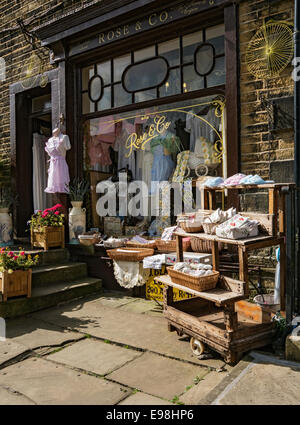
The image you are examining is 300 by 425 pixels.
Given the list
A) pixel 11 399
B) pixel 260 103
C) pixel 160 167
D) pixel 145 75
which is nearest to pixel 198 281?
pixel 11 399

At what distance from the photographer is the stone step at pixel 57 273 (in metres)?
5.79

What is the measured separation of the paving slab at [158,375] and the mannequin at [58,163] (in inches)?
169

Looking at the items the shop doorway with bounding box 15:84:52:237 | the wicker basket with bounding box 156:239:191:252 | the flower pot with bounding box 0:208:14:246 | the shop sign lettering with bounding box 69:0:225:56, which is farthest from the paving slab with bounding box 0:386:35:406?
the shop doorway with bounding box 15:84:52:237

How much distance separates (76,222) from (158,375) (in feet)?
13.4

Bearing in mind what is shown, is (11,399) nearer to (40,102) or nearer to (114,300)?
(114,300)

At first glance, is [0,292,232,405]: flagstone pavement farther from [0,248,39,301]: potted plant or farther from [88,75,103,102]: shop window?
[88,75,103,102]: shop window

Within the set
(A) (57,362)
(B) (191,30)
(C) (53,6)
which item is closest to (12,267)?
(A) (57,362)

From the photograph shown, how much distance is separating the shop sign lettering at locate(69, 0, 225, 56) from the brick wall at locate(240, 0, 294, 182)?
571 millimetres

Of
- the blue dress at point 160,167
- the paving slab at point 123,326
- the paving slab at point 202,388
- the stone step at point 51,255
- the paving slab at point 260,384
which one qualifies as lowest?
the paving slab at point 202,388

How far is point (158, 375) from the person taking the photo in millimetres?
3221

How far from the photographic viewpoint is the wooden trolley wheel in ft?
11.7

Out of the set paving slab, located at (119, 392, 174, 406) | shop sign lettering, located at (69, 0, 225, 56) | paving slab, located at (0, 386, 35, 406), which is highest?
shop sign lettering, located at (69, 0, 225, 56)

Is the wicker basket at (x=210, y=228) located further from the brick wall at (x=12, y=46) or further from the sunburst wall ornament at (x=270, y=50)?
the brick wall at (x=12, y=46)

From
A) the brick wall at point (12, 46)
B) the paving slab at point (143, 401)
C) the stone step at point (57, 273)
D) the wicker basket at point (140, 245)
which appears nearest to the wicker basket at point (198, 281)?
the paving slab at point (143, 401)
